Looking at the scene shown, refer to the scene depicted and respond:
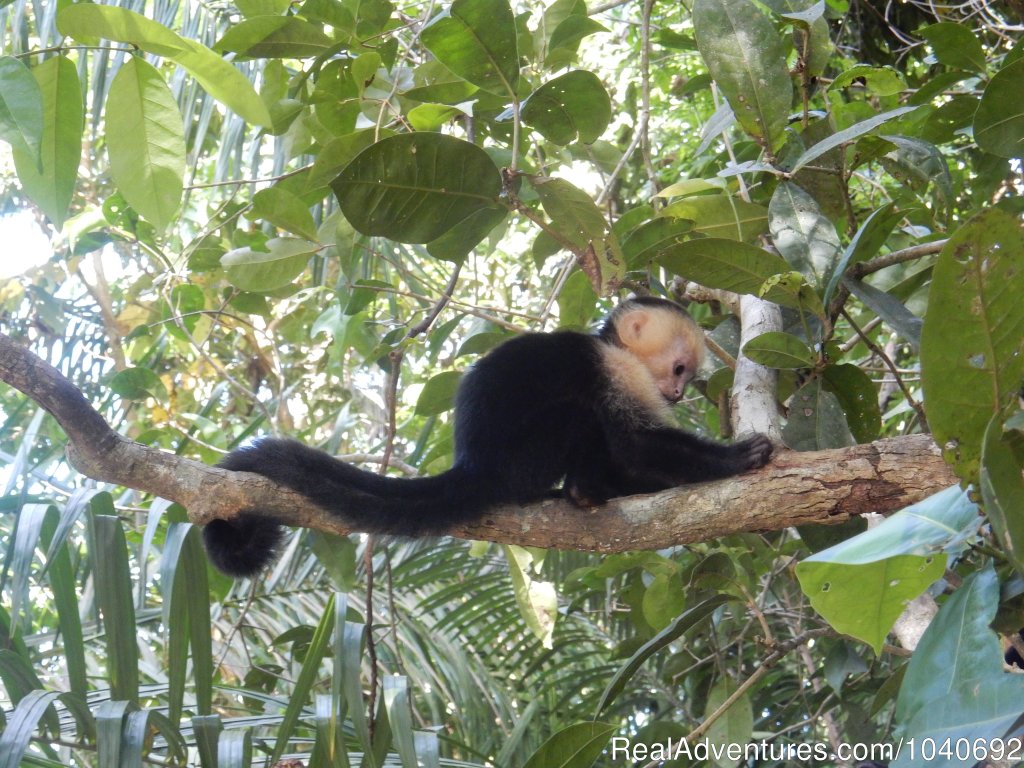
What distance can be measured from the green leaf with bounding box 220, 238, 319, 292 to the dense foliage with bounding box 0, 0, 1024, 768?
0.01 meters

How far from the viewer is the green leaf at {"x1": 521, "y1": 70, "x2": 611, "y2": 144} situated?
210cm

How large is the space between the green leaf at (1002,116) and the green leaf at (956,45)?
0.46 meters

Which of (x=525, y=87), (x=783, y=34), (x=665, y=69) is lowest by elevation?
(x=525, y=87)

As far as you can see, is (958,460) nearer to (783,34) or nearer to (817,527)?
(817,527)


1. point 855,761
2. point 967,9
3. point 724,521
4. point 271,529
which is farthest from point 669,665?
point 967,9

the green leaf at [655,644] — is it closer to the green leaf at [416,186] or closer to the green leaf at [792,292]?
the green leaf at [792,292]

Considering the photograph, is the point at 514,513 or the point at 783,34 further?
the point at 783,34

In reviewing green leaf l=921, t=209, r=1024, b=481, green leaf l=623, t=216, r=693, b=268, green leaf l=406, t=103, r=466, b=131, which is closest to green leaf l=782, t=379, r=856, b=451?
green leaf l=623, t=216, r=693, b=268

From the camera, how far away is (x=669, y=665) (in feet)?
10.1

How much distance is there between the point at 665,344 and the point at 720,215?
551 mm

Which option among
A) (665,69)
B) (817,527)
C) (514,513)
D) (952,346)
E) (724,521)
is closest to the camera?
(952,346)

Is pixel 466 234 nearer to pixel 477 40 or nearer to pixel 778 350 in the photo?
pixel 477 40

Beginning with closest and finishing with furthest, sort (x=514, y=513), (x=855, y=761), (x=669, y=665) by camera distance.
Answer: (x=514, y=513) < (x=855, y=761) < (x=669, y=665)

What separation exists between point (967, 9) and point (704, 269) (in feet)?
9.78
